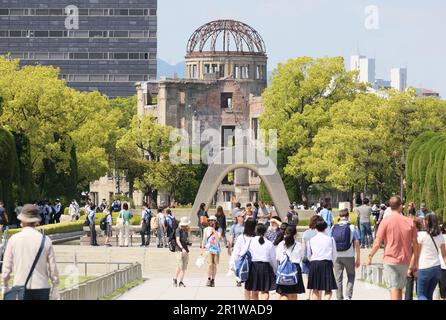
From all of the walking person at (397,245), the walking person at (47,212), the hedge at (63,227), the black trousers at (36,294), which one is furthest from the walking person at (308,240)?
the walking person at (47,212)

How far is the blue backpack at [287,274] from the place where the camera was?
A: 1066 inches

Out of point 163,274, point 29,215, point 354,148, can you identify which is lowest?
point 163,274

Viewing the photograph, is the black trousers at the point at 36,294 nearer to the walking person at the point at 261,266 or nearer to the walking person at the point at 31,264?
the walking person at the point at 31,264

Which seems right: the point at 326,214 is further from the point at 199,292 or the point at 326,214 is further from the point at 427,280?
the point at 427,280

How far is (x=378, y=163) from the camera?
281 ft

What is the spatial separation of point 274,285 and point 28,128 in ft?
181

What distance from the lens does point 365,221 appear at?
47.9 m

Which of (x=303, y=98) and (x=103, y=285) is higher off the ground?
(x=303, y=98)

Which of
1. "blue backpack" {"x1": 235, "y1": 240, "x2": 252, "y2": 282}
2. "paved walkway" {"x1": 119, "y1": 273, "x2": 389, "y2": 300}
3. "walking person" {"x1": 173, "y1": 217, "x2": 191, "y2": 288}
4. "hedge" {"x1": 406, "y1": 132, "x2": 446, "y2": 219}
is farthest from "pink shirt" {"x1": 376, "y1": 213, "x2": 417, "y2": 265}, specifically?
"hedge" {"x1": 406, "y1": 132, "x2": 446, "y2": 219}

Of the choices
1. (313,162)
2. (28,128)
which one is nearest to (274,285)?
(28,128)

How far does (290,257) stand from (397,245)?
2961 millimetres

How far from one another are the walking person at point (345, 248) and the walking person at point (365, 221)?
1653 cm

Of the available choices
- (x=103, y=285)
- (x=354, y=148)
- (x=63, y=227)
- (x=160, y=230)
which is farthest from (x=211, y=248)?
(x=354, y=148)

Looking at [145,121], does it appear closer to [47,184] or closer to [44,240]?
[47,184]
